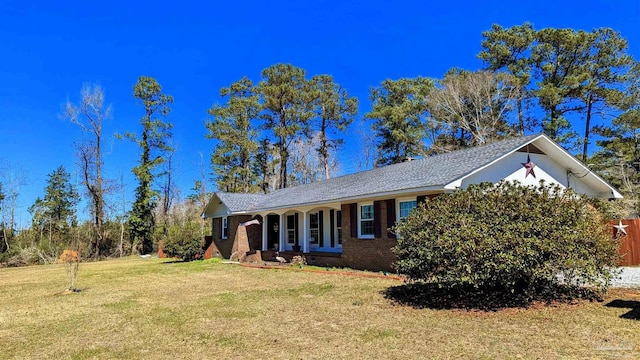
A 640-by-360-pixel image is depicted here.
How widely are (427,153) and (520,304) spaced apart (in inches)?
1036

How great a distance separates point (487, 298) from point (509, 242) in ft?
5.22

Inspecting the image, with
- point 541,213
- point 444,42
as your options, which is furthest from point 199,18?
point 444,42

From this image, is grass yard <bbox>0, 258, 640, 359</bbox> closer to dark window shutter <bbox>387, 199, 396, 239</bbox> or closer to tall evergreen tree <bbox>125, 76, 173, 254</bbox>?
dark window shutter <bbox>387, 199, 396, 239</bbox>

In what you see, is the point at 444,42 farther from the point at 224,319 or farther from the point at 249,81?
the point at 224,319

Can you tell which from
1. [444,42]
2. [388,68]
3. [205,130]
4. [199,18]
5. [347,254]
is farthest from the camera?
[205,130]

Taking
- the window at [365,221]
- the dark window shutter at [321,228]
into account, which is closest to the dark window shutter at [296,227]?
the dark window shutter at [321,228]

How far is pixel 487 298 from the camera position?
817 cm

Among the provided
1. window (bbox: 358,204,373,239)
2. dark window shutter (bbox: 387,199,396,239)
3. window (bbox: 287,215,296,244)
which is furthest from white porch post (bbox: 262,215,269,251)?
dark window shutter (bbox: 387,199,396,239)

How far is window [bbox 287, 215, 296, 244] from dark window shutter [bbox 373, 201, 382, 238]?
334 inches

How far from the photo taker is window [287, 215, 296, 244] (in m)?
22.0

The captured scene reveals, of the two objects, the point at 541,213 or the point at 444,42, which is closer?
the point at 541,213

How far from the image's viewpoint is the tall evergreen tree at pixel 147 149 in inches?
1300

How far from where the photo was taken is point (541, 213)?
7645 mm

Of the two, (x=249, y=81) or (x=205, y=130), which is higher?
(x=249, y=81)
